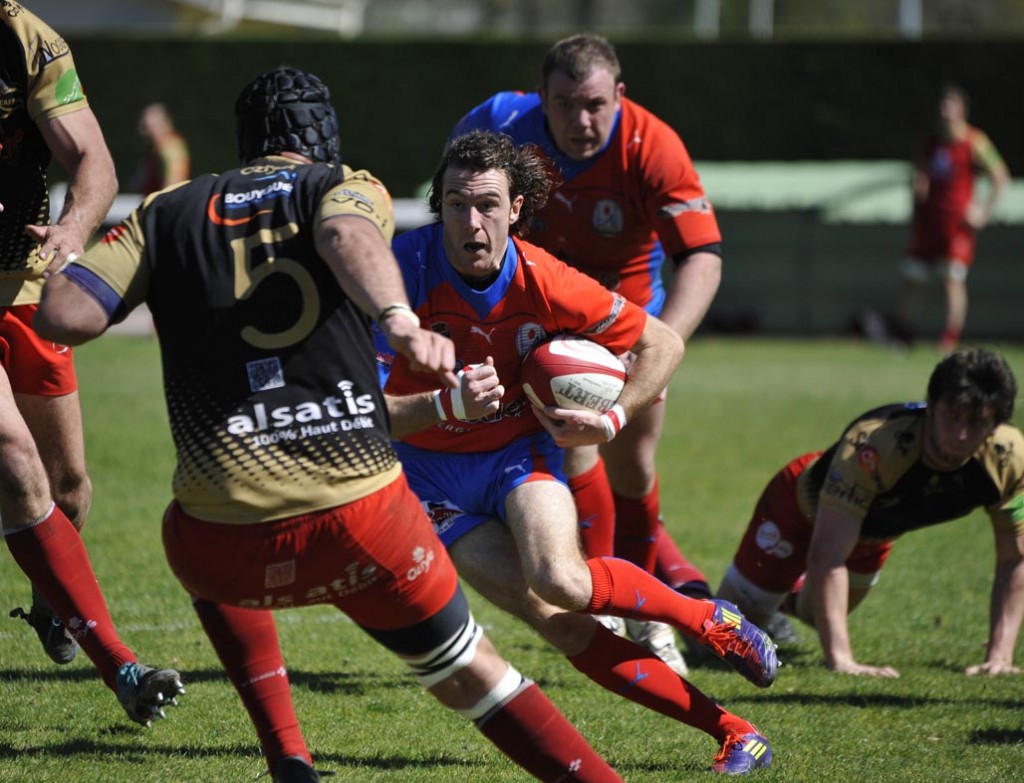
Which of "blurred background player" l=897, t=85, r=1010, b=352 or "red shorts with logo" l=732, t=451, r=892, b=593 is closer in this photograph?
"red shorts with logo" l=732, t=451, r=892, b=593

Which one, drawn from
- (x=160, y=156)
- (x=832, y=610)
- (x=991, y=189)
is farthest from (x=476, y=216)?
(x=160, y=156)

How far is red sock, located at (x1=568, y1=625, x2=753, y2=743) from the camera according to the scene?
4.32m

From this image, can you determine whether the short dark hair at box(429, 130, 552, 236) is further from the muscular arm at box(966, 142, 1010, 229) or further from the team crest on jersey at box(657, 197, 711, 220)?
the muscular arm at box(966, 142, 1010, 229)

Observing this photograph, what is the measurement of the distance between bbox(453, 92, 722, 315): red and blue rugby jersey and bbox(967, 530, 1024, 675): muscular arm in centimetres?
170

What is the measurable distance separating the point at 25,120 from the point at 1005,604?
4014 millimetres

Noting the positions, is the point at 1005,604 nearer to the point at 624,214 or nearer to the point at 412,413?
the point at 624,214

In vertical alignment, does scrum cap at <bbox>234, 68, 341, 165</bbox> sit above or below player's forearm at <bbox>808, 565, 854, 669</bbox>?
above

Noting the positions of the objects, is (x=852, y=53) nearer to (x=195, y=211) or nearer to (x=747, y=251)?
(x=747, y=251)

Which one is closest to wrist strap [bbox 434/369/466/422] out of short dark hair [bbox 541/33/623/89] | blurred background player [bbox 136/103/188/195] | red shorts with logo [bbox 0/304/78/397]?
red shorts with logo [bbox 0/304/78/397]

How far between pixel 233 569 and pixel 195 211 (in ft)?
2.75

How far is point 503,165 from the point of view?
434 centimetres

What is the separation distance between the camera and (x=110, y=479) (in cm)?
923

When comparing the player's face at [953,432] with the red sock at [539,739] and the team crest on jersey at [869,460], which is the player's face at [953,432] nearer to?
the team crest on jersey at [869,460]

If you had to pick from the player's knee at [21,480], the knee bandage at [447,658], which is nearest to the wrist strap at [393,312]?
the knee bandage at [447,658]
